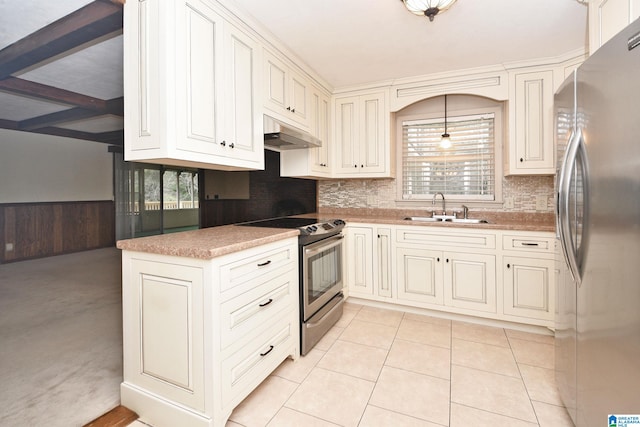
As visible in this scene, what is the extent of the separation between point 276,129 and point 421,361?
1977mm

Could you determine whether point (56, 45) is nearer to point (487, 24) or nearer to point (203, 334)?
point (203, 334)

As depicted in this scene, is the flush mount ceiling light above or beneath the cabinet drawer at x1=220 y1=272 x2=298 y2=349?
above

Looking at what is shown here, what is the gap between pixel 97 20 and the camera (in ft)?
6.03

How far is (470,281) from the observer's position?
2.64 meters

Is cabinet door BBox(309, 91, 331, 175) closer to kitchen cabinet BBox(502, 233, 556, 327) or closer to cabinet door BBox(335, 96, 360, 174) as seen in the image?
cabinet door BBox(335, 96, 360, 174)

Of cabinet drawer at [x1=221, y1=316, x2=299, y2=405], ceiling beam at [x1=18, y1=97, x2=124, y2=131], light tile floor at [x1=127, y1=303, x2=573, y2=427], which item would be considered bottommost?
light tile floor at [x1=127, y1=303, x2=573, y2=427]

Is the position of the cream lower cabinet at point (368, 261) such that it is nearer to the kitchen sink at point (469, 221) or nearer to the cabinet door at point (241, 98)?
the kitchen sink at point (469, 221)

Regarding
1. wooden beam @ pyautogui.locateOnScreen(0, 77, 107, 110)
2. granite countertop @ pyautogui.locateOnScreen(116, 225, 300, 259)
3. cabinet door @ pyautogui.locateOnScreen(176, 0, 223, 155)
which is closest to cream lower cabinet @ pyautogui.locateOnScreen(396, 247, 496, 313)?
granite countertop @ pyautogui.locateOnScreen(116, 225, 300, 259)

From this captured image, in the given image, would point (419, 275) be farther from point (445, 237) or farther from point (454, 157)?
→ point (454, 157)

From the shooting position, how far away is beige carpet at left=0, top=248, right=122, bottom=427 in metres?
1.60

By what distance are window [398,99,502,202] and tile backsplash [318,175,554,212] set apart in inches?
4.8

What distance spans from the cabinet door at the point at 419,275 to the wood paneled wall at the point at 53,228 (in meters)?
6.49

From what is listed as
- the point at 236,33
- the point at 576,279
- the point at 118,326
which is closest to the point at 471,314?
the point at 576,279

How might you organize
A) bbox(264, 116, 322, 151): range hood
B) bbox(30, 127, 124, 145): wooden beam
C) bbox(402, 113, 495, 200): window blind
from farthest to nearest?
bbox(30, 127, 124, 145): wooden beam < bbox(402, 113, 495, 200): window blind < bbox(264, 116, 322, 151): range hood
